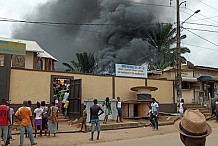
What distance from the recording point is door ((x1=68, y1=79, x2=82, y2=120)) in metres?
19.3

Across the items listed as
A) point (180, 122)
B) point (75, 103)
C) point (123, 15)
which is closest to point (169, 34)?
point (123, 15)

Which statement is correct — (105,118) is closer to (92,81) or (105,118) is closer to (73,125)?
(73,125)

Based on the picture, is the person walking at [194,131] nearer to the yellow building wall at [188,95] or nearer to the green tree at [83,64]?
the yellow building wall at [188,95]

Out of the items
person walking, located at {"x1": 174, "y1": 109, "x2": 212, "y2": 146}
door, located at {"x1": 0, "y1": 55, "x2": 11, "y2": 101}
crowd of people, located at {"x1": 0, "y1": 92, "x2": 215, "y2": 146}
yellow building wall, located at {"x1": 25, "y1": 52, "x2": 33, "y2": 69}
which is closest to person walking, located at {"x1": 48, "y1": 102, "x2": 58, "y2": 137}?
crowd of people, located at {"x1": 0, "y1": 92, "x2": 215, "y2": 146}

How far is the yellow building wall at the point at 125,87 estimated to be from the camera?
73.2 feet

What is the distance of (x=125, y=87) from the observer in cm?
2269

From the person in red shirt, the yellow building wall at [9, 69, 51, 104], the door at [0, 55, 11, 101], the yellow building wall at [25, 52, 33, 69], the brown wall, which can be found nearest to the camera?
the person in red shirt

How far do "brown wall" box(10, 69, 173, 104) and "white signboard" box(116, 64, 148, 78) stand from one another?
40cm

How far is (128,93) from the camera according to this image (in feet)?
74.9

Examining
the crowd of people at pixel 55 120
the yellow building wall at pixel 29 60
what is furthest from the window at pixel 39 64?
the crowd of people at pixel 55 120

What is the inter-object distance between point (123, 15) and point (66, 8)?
10.3 metres

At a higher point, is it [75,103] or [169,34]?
[169,34]

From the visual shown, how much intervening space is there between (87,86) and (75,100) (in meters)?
1.48

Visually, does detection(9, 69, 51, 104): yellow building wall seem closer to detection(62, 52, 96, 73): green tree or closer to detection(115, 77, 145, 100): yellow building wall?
detection(115, 77, 145, 100): yellow building wall
